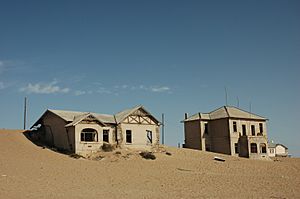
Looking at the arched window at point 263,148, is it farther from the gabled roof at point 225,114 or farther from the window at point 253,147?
the gabled roof at point 225,114

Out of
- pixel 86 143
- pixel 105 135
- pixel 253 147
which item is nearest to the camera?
pixel 86 143

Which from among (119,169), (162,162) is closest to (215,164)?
(162,162)

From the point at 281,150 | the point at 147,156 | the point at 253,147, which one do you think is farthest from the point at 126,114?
the point at 281,150

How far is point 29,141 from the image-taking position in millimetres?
39156

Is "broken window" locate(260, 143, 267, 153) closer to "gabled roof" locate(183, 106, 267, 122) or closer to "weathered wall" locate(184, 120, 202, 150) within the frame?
"gabled roof" locate(183, 106, 267, 122)

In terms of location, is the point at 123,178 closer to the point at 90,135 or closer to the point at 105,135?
the point at 90,135

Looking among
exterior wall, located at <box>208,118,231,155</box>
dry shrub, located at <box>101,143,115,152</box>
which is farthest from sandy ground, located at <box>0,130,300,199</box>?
exterior wall, located at <box>208,118,231,155</box>

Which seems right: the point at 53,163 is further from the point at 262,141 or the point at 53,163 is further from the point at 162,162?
the point at 262,141

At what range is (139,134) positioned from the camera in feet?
139

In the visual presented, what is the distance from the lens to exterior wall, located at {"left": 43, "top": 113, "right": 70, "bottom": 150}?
37.9m

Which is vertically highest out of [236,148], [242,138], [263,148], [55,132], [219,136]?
[55,132]

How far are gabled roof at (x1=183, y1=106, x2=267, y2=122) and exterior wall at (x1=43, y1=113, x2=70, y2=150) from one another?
22.2 m

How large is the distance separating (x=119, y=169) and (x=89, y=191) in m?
9.08

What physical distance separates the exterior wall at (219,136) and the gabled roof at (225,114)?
0.86 metres
